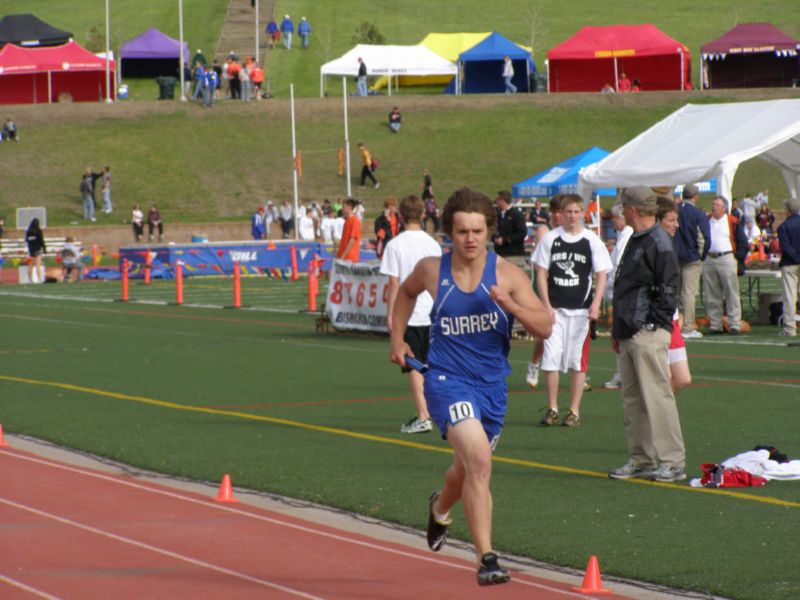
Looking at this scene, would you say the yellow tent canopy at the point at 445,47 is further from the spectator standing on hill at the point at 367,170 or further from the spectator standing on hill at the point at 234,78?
the spectator standing on hill at the point at 367,170

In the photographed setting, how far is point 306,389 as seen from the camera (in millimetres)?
17281

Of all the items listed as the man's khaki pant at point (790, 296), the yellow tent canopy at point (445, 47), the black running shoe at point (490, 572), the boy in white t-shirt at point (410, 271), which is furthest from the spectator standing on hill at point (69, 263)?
the black running shoe at point (490, 572)

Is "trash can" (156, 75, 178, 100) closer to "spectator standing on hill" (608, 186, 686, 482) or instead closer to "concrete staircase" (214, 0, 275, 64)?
"concrete staircase" (214, 0, 275, 64)

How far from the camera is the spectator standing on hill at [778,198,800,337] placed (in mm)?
22641

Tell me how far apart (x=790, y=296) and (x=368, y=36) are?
219 ft

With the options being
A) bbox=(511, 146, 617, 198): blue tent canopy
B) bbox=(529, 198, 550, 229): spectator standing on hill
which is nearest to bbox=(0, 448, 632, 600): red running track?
bbox=(511, 146, 617, 198): blue tent canopy

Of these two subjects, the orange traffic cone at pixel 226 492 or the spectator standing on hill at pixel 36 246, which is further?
the spectator standing on hill at pixel 36 246

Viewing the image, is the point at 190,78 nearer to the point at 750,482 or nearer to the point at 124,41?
the point at 124,41

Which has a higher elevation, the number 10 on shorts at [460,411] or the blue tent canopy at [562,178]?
the blue tent canopy at [562,178]

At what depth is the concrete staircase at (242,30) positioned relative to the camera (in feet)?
275

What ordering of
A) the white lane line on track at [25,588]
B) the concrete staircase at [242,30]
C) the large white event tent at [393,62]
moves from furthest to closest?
the concrete staircase at [242,30]
the large white event tent at [393,62]
the white lane line on track at [25,588]

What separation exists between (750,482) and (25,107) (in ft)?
203

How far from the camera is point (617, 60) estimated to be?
7444 centimetres

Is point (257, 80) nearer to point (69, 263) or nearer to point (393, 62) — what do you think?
point (393, 62)
